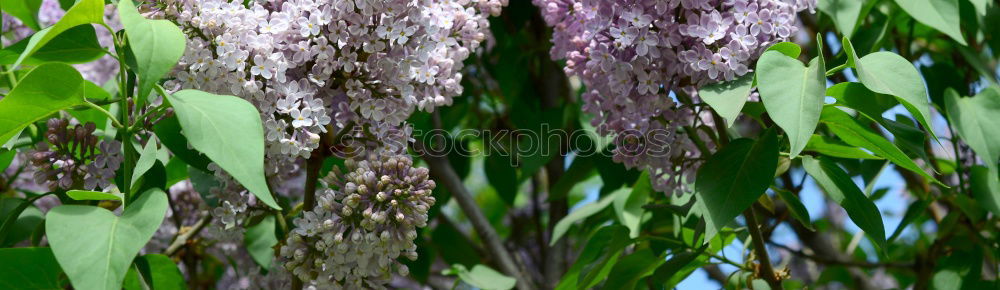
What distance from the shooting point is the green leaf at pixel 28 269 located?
120 cm

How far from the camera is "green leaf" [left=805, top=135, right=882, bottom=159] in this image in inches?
54.7

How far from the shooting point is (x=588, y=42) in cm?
148

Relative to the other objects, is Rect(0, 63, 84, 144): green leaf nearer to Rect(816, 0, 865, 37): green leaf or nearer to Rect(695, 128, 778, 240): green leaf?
Rect(695, 128, 778, 240): green leaf

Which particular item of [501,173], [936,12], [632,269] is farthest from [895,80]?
[501,173]

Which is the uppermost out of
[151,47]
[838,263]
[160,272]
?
[151,47]

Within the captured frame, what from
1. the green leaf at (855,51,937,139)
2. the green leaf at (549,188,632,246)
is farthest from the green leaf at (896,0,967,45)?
the green leaf at (549,188,632,246)

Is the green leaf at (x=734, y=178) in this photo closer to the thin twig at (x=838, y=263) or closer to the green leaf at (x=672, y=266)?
the green leaf at (x=672, y=266)

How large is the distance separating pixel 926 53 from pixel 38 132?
6.31 feet

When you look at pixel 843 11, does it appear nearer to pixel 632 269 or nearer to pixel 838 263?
pixel 632 269

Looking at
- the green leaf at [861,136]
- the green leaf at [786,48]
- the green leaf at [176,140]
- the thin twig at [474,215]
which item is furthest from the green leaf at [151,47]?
the thin twig at [474,215]

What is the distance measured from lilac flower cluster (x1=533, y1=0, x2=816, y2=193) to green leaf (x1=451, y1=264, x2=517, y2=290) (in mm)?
420

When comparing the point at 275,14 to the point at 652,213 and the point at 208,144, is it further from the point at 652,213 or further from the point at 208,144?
the point at 652,213

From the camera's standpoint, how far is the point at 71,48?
4.09ft

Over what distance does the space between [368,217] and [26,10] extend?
762mm
